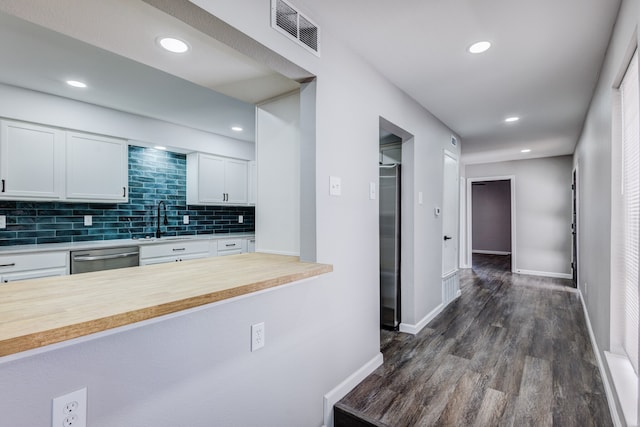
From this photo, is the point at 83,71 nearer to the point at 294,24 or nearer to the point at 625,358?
the point at 294,24

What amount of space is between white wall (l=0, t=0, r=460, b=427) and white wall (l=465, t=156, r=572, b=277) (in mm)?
4532

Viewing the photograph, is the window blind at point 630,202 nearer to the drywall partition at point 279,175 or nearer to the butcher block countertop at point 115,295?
the butcher block countertop at point 115,295

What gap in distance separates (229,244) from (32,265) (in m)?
2.19

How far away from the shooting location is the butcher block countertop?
0.80m

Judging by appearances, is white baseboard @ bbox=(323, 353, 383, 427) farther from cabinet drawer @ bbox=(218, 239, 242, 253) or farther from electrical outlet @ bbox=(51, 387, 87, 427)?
cabinet drawer @ bbox=(218, 239, 242, 253)

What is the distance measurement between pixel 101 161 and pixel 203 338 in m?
3.19

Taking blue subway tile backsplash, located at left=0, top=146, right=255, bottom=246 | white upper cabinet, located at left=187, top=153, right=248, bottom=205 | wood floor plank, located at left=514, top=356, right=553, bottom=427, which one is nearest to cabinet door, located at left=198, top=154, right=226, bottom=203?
white upper cabinet, located at left=187, top=153, right=248, bottom=205

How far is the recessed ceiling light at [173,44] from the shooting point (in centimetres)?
167

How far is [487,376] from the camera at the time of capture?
7.72 feet

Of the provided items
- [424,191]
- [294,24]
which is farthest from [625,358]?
[294,24]

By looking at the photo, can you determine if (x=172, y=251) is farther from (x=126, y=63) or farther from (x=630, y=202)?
(x=630, y=202)

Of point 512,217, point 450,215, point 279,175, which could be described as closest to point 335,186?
point 279,175

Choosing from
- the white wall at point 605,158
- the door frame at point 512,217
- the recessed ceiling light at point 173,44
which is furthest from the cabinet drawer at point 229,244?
the door frame at point 512,217

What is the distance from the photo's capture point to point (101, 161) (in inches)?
137
